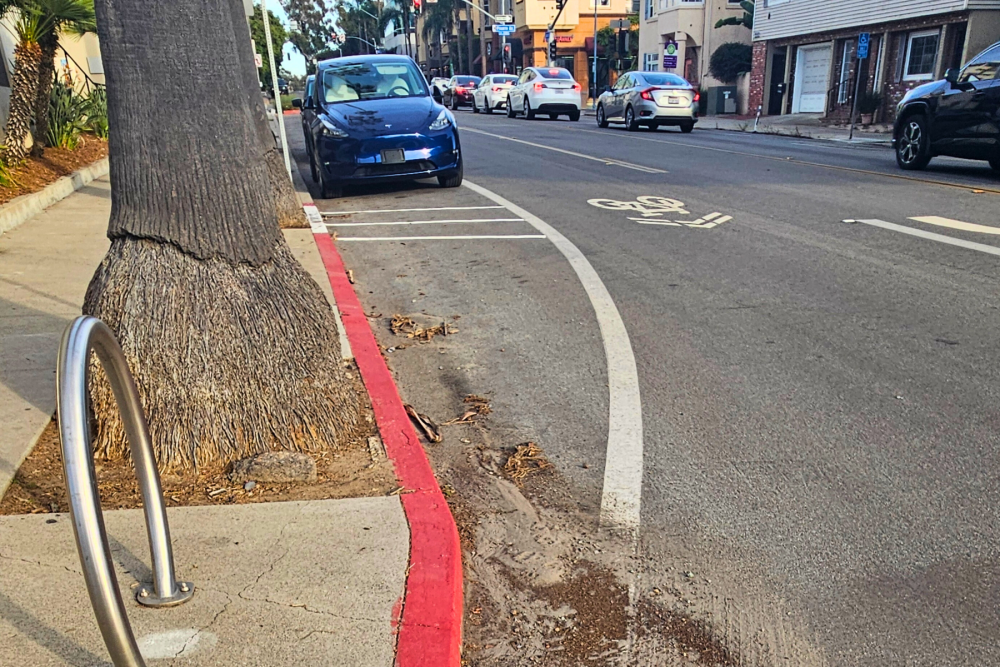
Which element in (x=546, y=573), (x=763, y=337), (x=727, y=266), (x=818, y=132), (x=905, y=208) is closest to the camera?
(x=546, y=573)

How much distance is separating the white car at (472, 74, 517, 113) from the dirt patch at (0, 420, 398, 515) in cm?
3497

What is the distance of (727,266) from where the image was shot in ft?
23.6

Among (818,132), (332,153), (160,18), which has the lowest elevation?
(818,132)

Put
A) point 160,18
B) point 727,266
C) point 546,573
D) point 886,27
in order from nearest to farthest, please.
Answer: point 546,573
point 160,18
point 727,266
point 886,27

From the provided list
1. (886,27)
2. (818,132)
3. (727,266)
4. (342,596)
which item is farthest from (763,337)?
(886,27)

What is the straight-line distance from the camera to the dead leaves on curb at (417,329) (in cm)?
578

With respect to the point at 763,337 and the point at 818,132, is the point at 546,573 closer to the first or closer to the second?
the point at 763,337

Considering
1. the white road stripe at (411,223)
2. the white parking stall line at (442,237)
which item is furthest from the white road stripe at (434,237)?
the white road stripe at (411,223)

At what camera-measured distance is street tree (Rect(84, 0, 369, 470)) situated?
3.52 meters

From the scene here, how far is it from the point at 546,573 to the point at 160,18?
2.63 meters

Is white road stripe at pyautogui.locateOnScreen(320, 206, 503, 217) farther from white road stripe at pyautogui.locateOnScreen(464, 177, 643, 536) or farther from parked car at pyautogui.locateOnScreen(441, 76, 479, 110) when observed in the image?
parked car at pyautogui.locateOnScreen(441, 76, 479, 110)

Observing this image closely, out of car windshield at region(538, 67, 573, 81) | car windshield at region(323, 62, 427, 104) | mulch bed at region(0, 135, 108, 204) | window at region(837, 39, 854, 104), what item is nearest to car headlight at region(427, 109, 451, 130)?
A: car windshield at region(323, 62, 427, 104)

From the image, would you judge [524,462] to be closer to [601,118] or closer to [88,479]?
[88,479]

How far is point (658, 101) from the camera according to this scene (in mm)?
22922
